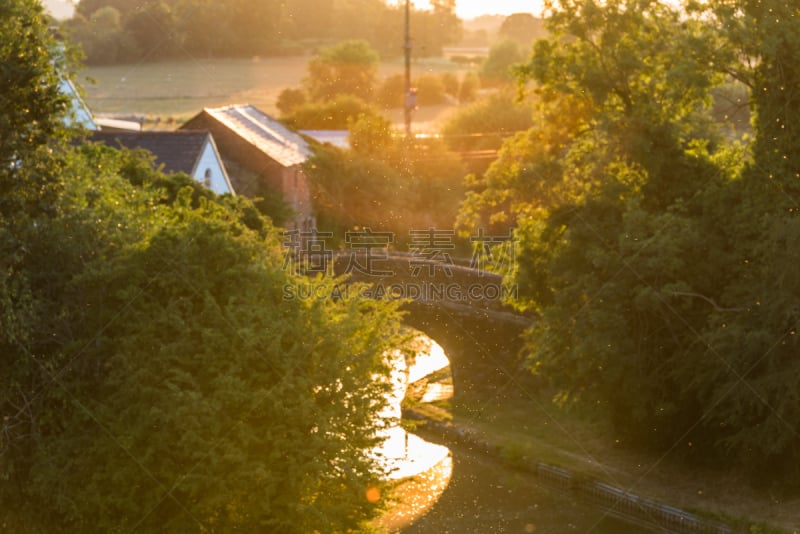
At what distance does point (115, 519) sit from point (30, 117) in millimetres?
7223

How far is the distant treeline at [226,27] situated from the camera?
8519 cm

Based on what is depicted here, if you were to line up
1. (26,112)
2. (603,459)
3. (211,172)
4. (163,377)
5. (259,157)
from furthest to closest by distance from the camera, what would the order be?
(259,157) < (211,172) < (603,459) < (26,112) < (163,377)

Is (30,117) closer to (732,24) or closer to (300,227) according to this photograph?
(732,24)

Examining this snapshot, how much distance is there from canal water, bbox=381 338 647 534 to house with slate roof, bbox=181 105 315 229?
18612 mm

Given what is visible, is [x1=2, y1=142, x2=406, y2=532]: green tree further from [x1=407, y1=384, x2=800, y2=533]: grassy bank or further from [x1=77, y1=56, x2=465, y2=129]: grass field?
[x1=77, y1=56, x2=465, y2=129]: grass field

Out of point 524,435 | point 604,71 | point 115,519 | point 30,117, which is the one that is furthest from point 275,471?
point 604,71

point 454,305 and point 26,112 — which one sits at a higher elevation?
point 26,112

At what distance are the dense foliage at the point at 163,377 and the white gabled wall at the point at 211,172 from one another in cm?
1868

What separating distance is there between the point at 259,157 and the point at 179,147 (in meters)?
8.00

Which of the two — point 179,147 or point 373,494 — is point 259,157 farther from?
point 373,494

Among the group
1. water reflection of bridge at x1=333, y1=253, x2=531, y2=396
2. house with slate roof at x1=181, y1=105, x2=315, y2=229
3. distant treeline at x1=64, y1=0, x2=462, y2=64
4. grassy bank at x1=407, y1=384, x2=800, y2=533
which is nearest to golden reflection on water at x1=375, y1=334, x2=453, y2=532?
grassy bank at x1=407, y1=384, x2=800, y2=533

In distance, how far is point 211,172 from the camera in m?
38.3

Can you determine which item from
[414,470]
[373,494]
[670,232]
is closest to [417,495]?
[414,470]

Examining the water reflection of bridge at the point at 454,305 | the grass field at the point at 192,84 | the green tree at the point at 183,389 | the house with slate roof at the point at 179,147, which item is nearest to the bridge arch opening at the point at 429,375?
the water reflection of bridge at the point at 454,305
